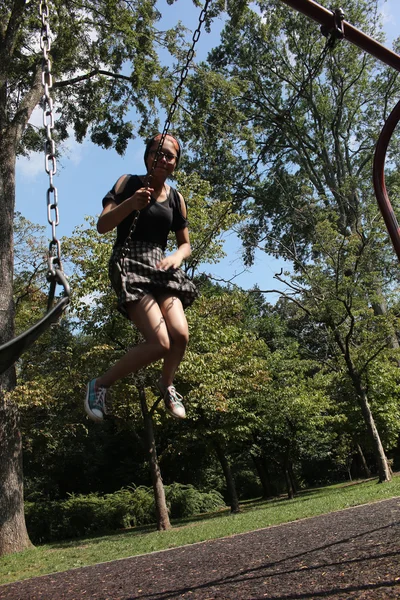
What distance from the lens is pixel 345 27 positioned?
330 cm

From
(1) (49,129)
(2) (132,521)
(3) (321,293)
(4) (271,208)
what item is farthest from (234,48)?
(1) (49,129)

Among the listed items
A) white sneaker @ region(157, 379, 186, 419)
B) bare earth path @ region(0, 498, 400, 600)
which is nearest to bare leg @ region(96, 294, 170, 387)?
white sneaker @ region(157, 379, 186, 419)

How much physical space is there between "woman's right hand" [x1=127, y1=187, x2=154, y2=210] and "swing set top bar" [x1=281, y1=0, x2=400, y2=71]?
130 cm

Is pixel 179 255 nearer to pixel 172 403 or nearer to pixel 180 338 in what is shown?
pixel 180 338

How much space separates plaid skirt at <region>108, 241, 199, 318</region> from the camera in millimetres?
2971

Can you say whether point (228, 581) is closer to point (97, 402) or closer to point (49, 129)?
point (97, 402)

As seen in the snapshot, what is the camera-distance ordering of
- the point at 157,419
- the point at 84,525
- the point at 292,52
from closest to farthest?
the point at 157,419
the point at 84,525
the point at 292,52

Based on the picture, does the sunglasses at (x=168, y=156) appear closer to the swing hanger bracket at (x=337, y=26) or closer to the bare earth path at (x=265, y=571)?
the swing hanger bracket at (x=337, y=26)

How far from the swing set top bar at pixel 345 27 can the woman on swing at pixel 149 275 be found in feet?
3.35

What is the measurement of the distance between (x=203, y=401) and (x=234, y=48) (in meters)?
17.9

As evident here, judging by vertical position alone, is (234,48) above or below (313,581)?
above

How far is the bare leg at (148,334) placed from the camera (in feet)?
9.50

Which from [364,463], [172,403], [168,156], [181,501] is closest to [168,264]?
[168,156]

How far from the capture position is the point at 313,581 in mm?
3811
